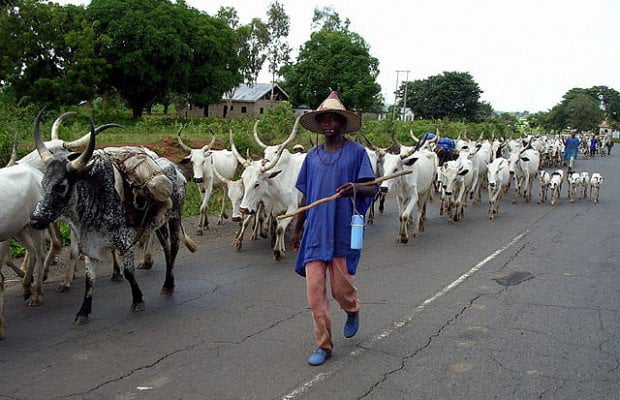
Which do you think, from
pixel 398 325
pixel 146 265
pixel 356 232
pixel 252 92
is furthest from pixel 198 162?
pixel 252 92

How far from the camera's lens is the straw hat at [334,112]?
5312 mm

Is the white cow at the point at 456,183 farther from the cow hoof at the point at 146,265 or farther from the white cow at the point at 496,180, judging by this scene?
the cow hoof at the point at 146,265

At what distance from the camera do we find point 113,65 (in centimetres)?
3491

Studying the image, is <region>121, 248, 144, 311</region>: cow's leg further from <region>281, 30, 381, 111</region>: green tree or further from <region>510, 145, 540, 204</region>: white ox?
<region>281, 30, 381, 111</region>: green tree

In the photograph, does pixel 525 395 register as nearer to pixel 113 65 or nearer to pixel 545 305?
pixel 545 305


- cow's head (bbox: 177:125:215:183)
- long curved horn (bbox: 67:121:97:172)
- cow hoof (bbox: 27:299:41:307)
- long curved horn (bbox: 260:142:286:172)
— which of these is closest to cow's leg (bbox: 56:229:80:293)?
cow hoof (bbox: 27:299:41:307)

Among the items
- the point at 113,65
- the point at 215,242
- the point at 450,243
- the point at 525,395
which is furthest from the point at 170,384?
the point at 113,65

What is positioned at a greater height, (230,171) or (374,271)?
(230,171)

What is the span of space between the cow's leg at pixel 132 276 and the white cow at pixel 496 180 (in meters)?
9.88

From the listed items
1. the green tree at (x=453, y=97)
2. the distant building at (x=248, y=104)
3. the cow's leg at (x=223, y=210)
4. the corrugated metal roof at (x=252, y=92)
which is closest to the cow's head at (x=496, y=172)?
the cow's leg at (x=223, y=210)

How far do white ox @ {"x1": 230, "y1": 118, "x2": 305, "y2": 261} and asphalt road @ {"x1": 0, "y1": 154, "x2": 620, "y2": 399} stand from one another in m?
0.65

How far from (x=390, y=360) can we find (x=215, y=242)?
6.23 m

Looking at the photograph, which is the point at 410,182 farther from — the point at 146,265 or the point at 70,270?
the point at 70,270

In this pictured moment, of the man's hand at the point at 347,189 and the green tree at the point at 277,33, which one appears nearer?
the man's hand at the point at 347,189
